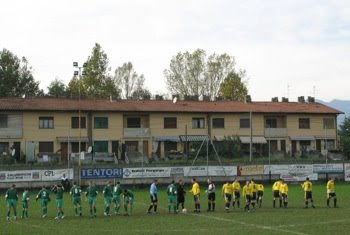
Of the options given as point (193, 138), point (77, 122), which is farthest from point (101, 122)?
point (193, 138)

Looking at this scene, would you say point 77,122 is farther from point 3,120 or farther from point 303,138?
point 303,138

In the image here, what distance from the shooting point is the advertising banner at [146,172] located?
53031 millimetres

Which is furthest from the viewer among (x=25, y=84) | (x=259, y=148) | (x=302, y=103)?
(x=25, y=84)

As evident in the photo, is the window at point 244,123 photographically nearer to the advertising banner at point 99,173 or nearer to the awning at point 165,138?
the awning at point 165,138

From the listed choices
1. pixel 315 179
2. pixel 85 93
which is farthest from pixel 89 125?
pixel 315 179

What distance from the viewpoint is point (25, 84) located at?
310ft

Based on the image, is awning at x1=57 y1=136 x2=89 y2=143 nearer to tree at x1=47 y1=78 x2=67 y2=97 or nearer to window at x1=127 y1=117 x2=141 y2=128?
window at x1=127 y1=117 x2=141 y2=128

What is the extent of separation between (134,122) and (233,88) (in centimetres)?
2613

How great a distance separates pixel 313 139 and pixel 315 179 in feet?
58.0

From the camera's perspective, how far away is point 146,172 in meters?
53.6

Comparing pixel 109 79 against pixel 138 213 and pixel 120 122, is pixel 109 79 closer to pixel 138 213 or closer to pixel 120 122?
pixel 120 122

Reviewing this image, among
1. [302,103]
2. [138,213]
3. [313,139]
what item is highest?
[302,103]

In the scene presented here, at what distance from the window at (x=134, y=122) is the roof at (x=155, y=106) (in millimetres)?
1255

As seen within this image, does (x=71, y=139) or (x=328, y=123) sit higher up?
(x=328, y=123)
